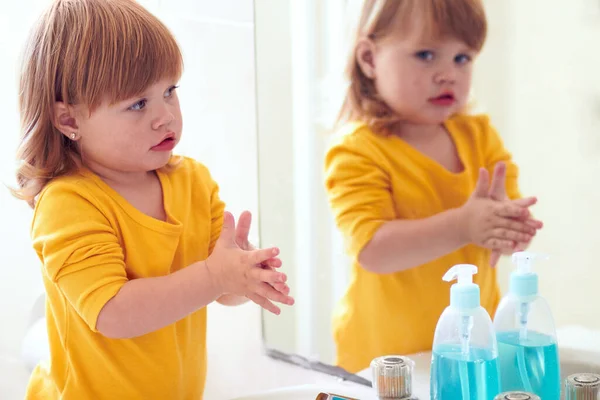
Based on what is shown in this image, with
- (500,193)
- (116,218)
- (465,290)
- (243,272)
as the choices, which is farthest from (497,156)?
(116,218)

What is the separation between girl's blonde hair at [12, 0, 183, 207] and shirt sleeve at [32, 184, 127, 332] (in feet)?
0.19

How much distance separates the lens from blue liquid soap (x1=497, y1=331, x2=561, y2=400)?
0.71 m

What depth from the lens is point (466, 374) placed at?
699 mm

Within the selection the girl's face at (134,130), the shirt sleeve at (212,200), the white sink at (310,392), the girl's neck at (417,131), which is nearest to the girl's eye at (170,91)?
the girl's face at (134,130)

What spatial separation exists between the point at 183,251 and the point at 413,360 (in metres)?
0.26

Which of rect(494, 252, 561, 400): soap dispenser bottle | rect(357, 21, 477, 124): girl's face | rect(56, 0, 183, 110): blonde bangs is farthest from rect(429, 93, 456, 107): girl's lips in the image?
rect(56, 0, 183, 110): blonde bangs

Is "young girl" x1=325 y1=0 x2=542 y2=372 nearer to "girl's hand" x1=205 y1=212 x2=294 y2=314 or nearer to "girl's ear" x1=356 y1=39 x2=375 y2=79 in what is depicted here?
"girl's ear" x1=356 y1=39 x2=375 y2=79

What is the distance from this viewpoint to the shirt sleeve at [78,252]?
2.33 ft

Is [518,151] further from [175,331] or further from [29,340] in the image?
[29,340]

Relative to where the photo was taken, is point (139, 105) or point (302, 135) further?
point (302, 135)

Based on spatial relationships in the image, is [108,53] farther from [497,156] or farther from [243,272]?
[497,156]

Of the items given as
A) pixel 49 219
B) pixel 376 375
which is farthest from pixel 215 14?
pixel 376 375

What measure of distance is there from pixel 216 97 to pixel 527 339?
55 centimetres

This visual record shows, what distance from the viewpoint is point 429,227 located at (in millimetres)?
784
